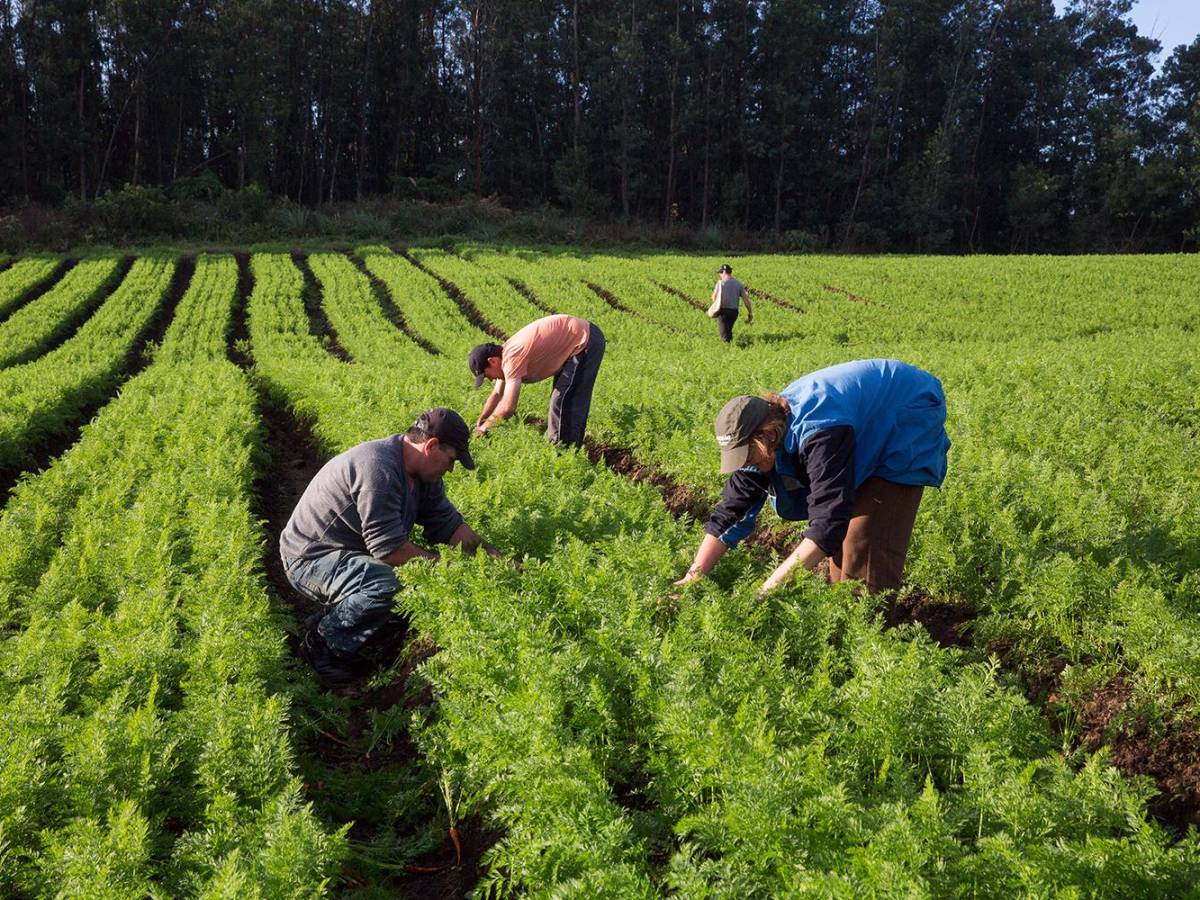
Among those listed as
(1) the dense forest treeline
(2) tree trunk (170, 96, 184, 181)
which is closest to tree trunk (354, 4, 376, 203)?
(1) the dense forest treeline

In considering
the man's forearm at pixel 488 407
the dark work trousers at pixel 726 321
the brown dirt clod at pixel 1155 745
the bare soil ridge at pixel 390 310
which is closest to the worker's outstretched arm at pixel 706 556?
the brown dirt clod at pixel 1155 745

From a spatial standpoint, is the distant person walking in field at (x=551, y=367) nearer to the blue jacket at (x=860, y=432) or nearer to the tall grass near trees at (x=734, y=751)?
the tall grass near trees at (x=734, y=751)

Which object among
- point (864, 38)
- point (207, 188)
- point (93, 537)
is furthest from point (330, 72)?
point (93, 537)

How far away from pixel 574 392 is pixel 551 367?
0.46 m

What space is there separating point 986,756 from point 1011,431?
6510 millimetres

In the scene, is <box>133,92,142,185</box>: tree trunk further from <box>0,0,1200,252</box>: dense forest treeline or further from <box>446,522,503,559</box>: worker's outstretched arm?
<box>446,522,503,559</box>: worker's outstretched arm

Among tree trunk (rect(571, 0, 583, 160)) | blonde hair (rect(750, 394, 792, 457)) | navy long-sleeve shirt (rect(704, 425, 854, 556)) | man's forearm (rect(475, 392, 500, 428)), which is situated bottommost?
man's forearm (rect(475, 392, 500, 428))

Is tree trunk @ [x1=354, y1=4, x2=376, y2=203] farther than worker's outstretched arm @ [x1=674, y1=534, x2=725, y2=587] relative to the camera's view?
Yes

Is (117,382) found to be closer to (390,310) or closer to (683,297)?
(390,310)

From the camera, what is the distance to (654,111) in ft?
221

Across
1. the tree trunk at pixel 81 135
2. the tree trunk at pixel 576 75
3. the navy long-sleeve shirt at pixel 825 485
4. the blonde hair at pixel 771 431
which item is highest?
the tree trunk at pixel 576 75

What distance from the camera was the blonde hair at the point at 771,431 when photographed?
13.5 feet

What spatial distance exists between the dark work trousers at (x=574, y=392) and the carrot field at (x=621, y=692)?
0.60 metres

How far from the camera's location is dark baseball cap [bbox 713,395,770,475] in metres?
4.02
